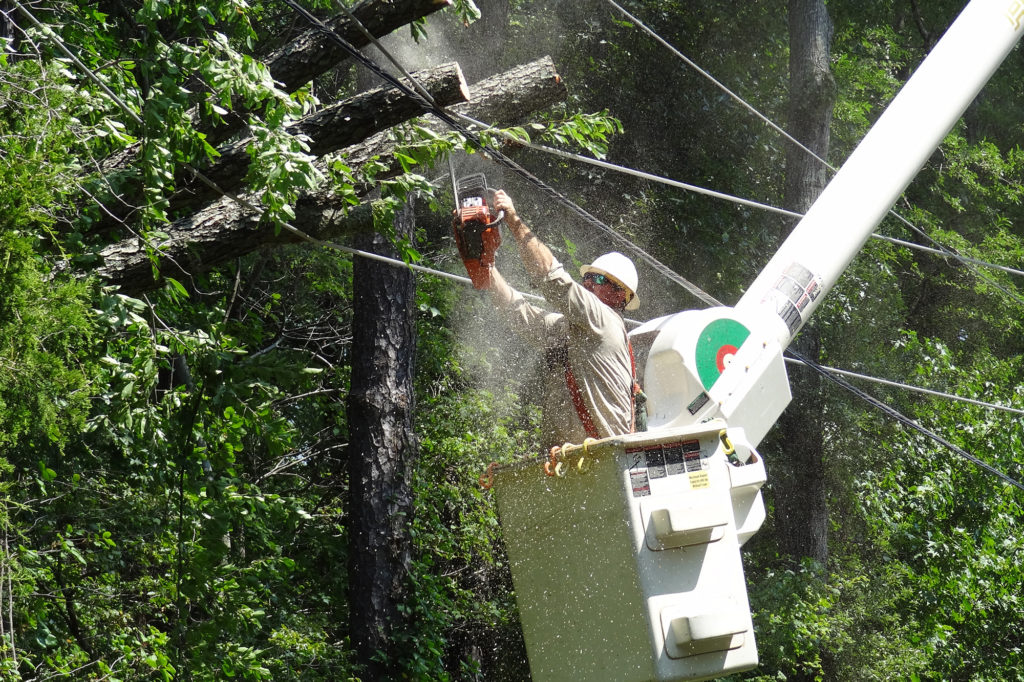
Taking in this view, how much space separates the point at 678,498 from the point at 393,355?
15.1 feet

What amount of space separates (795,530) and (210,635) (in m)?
8.97

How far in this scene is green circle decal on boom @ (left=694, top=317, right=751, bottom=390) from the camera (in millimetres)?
4812

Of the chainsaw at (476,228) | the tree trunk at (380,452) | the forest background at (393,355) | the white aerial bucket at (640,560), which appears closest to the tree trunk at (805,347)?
the forest background at (393,355)

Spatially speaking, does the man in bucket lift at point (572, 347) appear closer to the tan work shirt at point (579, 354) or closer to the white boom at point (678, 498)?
the tan work shirt at point (579, 354)

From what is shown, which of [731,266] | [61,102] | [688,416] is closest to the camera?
[61,102]


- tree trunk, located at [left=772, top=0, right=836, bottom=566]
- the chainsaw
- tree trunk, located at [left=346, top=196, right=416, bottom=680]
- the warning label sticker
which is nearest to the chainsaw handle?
the chainsaw

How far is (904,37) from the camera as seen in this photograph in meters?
19.0

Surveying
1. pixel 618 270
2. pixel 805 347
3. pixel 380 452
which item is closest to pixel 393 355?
pixel 380 452

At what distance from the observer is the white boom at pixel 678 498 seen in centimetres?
409

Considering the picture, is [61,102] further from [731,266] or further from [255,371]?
[731,266]

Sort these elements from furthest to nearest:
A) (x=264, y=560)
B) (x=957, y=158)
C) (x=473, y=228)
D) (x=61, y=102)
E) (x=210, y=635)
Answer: (x=957, y=158), (x=264, y=560), (x=210, y=635), (x=473, y=228), (x=61, y=102)

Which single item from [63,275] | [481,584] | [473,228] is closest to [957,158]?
[481,584]

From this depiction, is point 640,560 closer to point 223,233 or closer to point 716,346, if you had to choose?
point 716,346

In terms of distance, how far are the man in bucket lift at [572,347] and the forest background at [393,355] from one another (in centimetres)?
64
